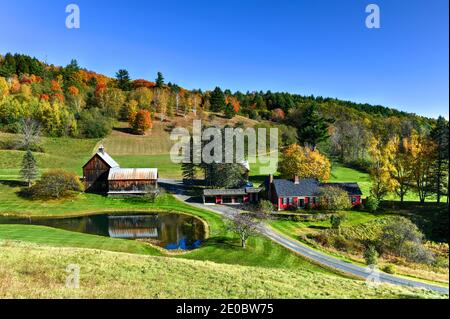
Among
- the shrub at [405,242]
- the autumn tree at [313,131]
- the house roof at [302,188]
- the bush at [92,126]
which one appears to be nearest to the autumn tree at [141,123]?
the bush at [92,126]

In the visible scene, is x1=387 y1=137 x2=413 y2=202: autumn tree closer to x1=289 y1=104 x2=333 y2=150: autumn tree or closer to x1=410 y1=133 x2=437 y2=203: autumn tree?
x1=410 y1=133 x2=437 y2=203: autumn tree

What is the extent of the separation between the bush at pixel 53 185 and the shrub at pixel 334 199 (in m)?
43.3

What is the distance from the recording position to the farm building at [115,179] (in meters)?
61.8

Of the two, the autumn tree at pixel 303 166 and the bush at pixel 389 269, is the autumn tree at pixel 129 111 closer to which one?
the autumn tree at pixel 303 166

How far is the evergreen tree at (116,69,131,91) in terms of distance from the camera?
14288 centimetres

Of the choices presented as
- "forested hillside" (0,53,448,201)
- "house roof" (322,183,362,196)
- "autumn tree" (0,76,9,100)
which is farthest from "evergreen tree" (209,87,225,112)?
"house roof" (322,183,362,196)

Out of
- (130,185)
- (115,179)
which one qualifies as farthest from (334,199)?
(115,179)

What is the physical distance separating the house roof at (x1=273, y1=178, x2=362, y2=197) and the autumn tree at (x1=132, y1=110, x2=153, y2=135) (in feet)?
212

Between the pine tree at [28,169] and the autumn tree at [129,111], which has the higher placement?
the autumn tree at [129,111]

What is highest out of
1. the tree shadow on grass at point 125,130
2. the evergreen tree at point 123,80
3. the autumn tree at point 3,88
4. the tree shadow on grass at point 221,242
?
the evergreen tree at point 123,80

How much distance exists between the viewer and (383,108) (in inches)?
6033

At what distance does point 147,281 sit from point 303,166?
48.0m
